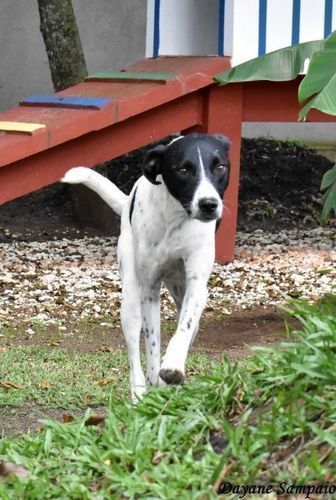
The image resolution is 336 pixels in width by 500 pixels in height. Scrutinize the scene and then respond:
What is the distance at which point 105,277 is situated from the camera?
9.73 m

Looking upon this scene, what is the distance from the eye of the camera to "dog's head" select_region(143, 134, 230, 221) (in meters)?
5.38

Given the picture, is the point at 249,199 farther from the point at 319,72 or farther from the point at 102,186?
the point at 102,186

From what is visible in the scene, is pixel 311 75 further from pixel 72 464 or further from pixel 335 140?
pixel 335 140

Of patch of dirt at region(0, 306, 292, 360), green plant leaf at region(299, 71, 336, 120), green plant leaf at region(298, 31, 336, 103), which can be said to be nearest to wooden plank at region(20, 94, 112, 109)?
patch of dirt at region(0, 306, 292, 360)

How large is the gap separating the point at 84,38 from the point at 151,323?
27.4ft

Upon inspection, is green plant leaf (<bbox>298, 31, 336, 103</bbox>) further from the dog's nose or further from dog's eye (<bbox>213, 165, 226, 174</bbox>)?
the dog's nose

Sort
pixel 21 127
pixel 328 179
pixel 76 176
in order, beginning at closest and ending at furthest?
pixel 76 176 → pixel 21 127 → pixel 328 179

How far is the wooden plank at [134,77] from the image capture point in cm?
942

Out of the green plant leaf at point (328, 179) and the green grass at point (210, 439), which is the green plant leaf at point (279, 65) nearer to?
the green plant leaf at point (328, 179)

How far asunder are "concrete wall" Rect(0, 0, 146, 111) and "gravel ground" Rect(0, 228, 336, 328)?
10.1 feet

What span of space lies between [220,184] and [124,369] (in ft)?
6.44

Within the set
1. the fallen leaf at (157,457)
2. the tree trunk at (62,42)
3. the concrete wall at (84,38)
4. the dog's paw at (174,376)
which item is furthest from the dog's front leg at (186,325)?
the concrete wall at (84,38)

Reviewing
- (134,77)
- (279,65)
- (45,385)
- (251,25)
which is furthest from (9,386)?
(251,25)

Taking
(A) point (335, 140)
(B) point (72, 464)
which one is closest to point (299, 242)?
(A) point (335, 140)
